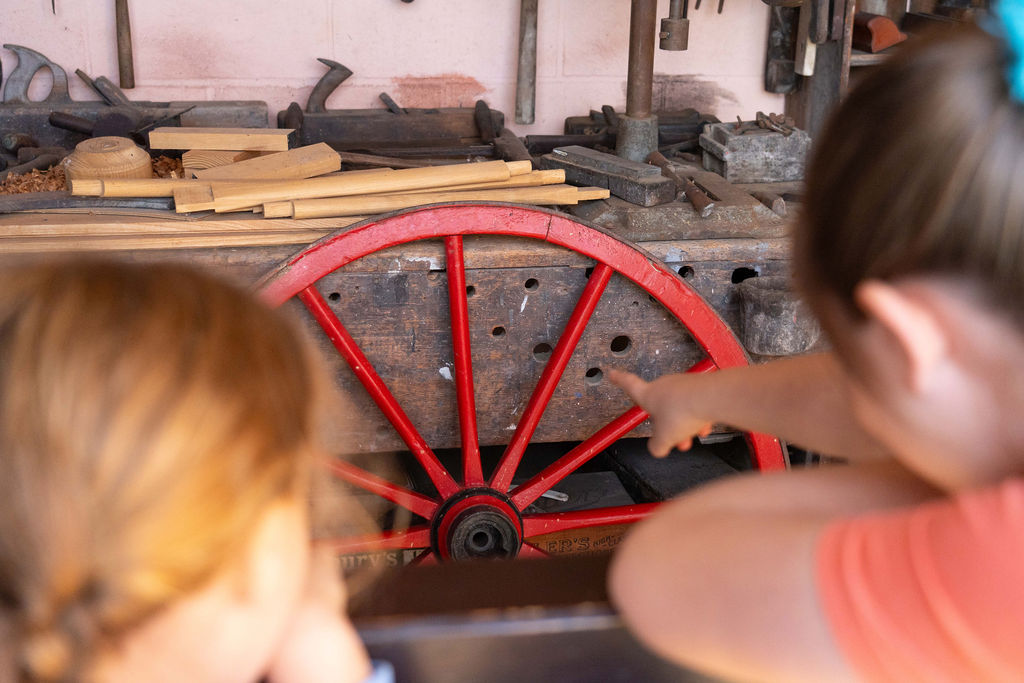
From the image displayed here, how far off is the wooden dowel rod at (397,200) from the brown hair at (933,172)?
137 centimetres

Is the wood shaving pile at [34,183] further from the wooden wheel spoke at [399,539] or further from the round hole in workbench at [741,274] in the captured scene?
the round hole in workbench at [741,274]

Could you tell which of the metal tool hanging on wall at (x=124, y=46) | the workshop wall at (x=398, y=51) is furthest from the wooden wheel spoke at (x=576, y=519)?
the metal tool hanging on wall at (x=124, y=46)

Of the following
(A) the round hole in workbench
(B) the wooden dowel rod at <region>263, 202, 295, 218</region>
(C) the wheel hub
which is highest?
(B) the wooden dowel rod at <region>263, 202, 295, 218</region>

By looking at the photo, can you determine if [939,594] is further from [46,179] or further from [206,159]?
[46,179]

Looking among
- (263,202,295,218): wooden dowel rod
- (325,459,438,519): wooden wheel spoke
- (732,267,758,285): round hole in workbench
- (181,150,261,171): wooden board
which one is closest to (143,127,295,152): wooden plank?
(181,150,261,171): wooden board

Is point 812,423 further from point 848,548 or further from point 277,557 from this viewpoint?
point 277,557

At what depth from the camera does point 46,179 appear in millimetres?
2330

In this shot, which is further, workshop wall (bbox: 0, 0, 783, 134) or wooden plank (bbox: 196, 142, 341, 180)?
workshop wall (bbox: 0, 0, 783, 134)

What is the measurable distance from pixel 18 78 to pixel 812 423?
2872mm

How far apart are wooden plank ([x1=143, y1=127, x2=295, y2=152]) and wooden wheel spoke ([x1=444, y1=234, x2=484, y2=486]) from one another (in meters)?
0.74

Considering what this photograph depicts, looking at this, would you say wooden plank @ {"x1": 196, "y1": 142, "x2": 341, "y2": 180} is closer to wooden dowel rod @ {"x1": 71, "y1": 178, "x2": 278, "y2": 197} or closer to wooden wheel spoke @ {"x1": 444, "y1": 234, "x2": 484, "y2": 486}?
wooden dowel rod @ {"x1": 71, "y1": 178, "x2": 278, "y2": 197}

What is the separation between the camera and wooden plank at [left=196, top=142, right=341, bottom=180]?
2209mm

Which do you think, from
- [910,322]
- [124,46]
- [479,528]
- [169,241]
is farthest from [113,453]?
[124,46]

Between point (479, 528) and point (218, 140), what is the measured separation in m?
1.19
